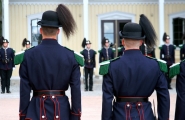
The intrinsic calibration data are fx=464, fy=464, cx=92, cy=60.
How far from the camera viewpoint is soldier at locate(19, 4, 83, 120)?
5.29m

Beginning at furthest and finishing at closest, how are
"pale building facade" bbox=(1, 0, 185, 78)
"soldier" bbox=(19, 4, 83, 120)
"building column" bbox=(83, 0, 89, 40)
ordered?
"pale building facade" bbox=(1, 0, 185, 78) → "building column" bbox=(83, 0, 89, 40) → "soldier" bbox=(19, 4, 83, 120)

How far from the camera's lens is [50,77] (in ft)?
17.4

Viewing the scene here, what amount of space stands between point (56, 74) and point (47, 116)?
49 centimetres

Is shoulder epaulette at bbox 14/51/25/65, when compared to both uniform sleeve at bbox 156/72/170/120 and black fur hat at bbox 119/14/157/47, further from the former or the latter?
Answer: uniform sleeve at bbox 156/72/170/120

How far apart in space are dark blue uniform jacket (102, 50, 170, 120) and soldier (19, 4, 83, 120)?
0.47m

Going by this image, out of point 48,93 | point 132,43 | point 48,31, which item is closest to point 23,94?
point 48,93

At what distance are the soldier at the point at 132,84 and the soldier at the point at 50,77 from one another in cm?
45

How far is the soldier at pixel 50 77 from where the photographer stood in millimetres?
5289

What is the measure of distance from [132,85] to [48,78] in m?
0.96

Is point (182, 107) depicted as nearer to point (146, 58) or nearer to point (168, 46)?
point (146, 58)

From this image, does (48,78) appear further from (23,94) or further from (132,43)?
(132,43)

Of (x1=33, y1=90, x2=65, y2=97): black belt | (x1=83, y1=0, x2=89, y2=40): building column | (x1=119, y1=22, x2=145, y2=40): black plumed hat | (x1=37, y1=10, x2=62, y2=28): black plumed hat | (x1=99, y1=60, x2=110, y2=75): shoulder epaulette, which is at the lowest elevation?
(x1=33, y1=90, x2=65, y2=97): black belt

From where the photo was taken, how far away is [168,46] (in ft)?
64.5

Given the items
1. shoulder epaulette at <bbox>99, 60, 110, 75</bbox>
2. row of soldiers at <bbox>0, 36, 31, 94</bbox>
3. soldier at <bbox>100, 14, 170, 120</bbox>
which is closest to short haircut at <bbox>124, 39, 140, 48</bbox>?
soldier at <bbox>100, 14, 170, 120</bbox>
